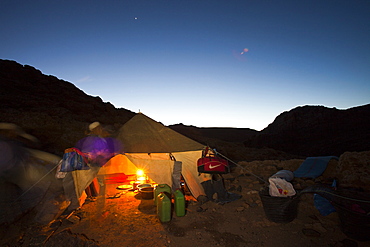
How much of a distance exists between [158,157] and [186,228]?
2.72 m

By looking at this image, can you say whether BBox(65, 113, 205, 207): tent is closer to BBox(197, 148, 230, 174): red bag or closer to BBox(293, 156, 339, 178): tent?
BBox(197, 148, 230, 174): red bag

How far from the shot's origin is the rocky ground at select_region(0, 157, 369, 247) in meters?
4.02

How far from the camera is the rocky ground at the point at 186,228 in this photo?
4023 mm

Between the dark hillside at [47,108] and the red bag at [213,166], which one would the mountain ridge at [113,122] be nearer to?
the dark hillside at [47,108]

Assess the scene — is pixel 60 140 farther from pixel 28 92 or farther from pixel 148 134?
pixel 28 92

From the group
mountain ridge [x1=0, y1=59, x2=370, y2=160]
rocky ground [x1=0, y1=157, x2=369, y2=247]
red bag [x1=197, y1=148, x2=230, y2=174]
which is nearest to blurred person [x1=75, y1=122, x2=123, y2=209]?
rocky ground [x1=0, y1=157, x2=369, y2=247]

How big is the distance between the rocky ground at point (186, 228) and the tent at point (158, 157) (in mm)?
774

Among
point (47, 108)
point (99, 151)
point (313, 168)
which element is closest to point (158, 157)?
point (99, 151)

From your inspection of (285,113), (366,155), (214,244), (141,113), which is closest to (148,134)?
(141,113)

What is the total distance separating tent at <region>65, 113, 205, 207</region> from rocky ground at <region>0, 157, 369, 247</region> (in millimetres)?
774

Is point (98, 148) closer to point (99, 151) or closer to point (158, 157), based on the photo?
point (99, 151)

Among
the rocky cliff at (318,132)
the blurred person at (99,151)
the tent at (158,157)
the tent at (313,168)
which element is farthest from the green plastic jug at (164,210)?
the rocky cliff at (318,132)

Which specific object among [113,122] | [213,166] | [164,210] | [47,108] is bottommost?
[164,210]

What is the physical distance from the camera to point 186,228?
4652mm
